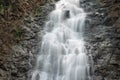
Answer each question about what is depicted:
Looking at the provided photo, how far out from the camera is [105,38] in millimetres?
10195

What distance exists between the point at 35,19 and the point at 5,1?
5.34 ft

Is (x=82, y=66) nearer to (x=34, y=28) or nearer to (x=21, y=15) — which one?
(x=34, y=28)

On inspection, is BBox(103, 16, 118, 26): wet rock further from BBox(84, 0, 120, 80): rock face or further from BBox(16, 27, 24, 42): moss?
BBox(16, 27, 24, 42): moss

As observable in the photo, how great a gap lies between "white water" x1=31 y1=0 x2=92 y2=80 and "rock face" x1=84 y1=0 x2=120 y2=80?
0.35 m

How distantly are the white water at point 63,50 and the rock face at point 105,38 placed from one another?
35cm

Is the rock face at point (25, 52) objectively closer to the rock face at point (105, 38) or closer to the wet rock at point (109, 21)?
the rock face at point (105, 38)

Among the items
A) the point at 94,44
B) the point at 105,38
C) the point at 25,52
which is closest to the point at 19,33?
the point at 25,52

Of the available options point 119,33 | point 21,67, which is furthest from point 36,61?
point 119,33

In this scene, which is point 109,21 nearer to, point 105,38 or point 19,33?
point 105,38

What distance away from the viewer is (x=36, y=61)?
10039mm

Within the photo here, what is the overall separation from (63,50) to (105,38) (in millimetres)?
1773

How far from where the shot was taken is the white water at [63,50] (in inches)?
372

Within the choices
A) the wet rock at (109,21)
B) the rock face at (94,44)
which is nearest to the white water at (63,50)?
the rock face at (94,44)

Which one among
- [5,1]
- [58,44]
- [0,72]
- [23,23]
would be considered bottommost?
[0,72]
